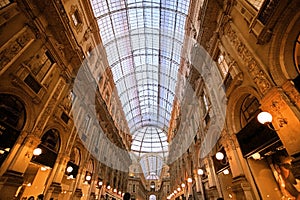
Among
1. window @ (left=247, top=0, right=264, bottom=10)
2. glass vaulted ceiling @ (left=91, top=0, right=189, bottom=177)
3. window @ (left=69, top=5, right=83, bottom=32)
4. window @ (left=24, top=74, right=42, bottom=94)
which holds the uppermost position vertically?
glass vaulted ceiling @ (left=91, top=0, right=189, bottom=177)

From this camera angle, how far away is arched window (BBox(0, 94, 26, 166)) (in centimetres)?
769

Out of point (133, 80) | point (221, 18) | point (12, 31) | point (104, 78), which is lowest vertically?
point (12, 31)

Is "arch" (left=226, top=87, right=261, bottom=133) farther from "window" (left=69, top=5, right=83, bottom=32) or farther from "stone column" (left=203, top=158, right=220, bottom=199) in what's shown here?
"window" (left=69, top=5, right=83, bottom=32)

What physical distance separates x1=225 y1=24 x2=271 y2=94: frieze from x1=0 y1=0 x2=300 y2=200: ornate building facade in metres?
0.05

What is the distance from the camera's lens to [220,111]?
1005 centimetres

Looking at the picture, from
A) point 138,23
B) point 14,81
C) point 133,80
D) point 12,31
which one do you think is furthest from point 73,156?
point 133,80

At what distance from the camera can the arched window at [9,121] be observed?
769 centimetres

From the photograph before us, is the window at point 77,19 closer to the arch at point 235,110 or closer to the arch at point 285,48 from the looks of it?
the arch at point 235,110

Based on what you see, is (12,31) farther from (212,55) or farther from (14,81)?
(212,55)

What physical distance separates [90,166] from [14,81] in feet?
42.4

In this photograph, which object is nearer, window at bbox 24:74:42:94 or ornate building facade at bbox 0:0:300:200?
ornate building facade at bbox 0:0:300:200

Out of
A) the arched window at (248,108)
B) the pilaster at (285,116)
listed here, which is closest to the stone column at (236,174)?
the arched window at (248,108)

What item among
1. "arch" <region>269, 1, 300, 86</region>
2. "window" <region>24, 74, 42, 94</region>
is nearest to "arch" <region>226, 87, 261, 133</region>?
"arch" <region>269, 1, 300, 86</region>

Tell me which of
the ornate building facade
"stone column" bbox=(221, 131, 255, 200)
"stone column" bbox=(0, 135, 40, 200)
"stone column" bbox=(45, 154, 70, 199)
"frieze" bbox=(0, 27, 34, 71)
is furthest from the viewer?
"stone column" bbox=(45, 154, 70, 199)
